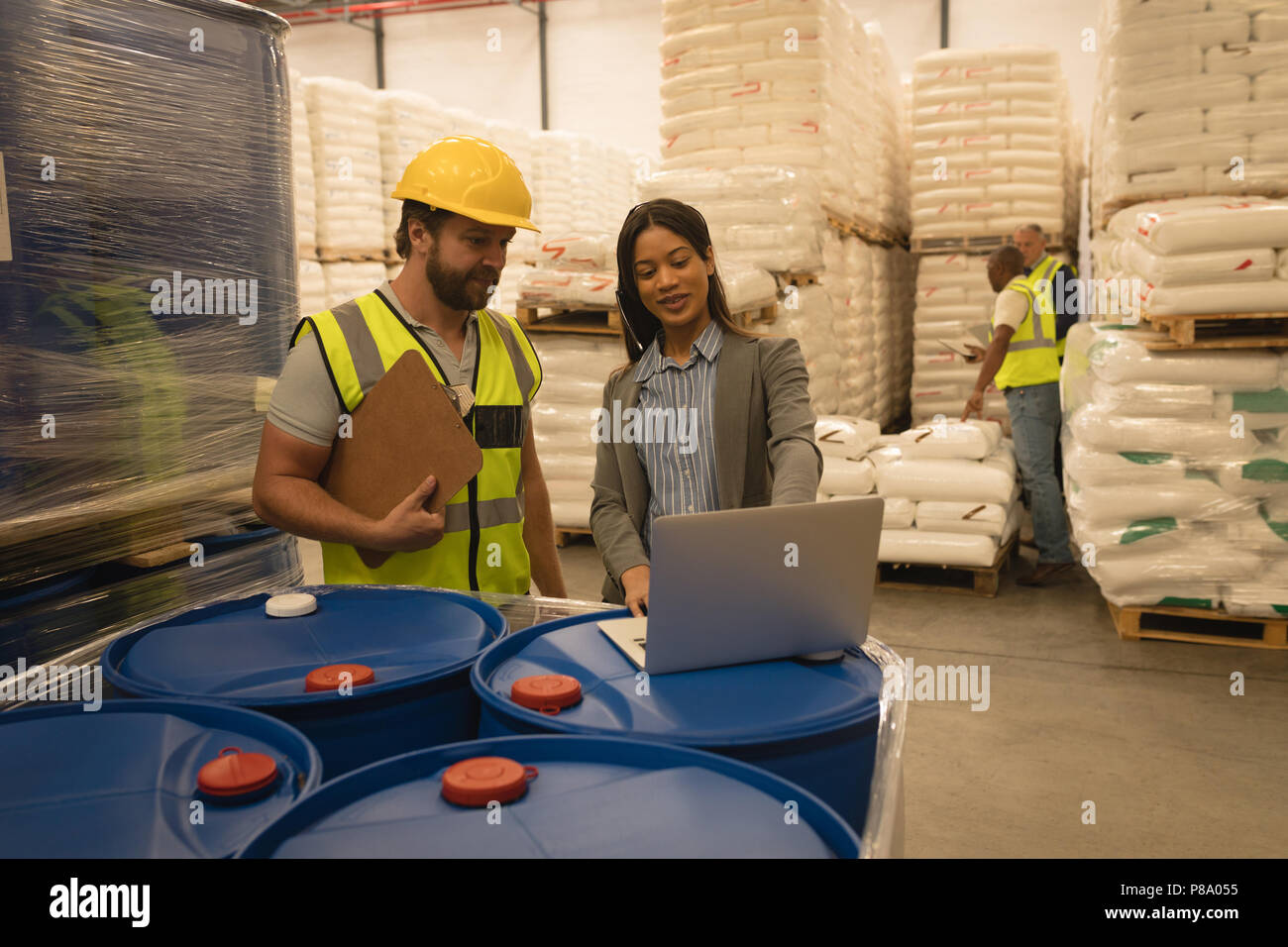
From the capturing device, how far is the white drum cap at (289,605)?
1436mm

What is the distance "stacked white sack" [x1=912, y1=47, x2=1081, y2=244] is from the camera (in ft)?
25.5

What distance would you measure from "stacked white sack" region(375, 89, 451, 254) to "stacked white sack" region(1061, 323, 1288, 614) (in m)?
5.95

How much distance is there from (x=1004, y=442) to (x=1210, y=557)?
6.30 feet

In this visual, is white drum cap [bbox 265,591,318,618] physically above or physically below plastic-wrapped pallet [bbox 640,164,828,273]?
below

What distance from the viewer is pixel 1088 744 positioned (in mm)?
3338

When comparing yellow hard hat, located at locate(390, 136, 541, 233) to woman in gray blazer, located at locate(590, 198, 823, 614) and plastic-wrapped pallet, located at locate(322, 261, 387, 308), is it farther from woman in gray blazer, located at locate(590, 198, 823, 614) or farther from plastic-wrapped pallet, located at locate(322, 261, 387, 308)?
plastic-wrapped pallet, located at locate(322, 261, 387, 308)

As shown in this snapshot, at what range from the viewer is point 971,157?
25.9ft

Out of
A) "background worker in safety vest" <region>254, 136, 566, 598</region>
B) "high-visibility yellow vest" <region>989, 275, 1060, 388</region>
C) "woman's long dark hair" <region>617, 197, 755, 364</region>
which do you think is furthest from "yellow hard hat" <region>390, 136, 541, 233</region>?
"high-visibility yellow vest" <region>989, 275, 1060, 388</region>

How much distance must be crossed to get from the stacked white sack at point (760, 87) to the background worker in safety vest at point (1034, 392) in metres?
1.48

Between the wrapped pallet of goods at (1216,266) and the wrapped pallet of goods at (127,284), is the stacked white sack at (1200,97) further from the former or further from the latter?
the wrapped pallet of goods at (127,284)

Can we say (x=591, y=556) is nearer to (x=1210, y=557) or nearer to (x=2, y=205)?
(x=1210, y=557)

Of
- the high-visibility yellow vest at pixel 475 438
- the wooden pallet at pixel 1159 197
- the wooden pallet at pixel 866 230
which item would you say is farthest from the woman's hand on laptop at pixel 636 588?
the wooden pallet at pixel 866 230
